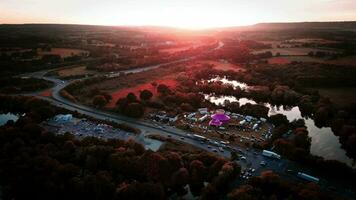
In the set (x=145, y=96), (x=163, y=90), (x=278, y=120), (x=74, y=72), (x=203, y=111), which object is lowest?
(x=203, y=111)

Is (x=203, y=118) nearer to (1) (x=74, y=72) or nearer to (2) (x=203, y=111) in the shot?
(2) (x=203, y=111)

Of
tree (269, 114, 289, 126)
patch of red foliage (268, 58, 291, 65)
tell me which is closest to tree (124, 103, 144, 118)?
tree (269, 114, 289, 126)

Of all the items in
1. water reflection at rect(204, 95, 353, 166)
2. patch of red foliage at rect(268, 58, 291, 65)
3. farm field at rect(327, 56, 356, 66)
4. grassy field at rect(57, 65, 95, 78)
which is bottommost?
water reflection at rect(204, 95, 353, 166)

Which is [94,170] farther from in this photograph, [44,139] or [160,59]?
[160,59]

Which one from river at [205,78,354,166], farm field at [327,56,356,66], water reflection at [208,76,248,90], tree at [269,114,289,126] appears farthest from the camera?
farm field at [327,56,356,66]

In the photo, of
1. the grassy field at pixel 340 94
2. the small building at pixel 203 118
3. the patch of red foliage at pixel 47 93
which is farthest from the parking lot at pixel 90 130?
the grassy field at pixel 340 94

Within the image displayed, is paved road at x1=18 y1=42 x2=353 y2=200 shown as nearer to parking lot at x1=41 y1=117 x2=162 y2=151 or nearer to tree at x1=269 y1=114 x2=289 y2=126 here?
parking lot at x1=41 y1=117 x2=162 y2=151

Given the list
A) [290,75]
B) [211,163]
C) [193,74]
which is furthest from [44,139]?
[290,75]

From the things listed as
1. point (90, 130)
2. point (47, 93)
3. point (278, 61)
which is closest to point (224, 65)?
point (278, 61)

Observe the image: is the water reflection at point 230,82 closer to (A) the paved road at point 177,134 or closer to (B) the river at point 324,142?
(B) the river at point 324,142

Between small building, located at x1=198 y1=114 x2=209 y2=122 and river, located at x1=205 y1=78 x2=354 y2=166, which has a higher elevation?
small building, located at x1=198 y1=114 x2=209 y2=122

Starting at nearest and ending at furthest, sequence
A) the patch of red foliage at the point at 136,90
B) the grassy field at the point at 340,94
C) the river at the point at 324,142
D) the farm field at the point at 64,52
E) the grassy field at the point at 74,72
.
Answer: the river at the point at 324,142 < the grassy field at the point at 340,94 < the patch of red foliage at the point at 136,90 < the grassy field at the point at 74,72 < the farm field at the point at 64,52
